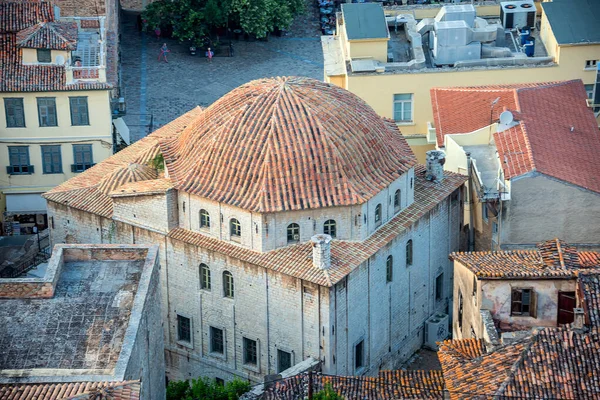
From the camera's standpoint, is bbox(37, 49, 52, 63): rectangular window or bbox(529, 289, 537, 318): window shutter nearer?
bbox(529, 289, 537, 318): window shutter

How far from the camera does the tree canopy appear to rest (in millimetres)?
106812

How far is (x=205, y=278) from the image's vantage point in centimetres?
7044

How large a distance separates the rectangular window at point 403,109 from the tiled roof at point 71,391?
3963 cm

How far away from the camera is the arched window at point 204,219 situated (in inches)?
2732

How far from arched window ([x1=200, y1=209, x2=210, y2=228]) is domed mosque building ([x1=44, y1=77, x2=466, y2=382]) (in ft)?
0.23

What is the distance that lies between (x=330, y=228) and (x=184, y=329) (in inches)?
384

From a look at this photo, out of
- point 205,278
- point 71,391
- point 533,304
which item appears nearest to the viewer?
point 71,391

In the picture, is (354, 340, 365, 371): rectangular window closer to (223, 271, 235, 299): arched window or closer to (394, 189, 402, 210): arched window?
(223, 271, 235, 299): arched window

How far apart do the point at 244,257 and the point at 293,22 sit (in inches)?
2105

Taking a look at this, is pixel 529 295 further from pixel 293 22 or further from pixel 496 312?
pixel 293 22

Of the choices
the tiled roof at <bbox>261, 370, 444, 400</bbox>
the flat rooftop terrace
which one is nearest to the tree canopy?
the flat rooftop terrace

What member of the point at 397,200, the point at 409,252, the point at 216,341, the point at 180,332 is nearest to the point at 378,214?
the point at 397,200

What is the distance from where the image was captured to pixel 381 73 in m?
85.5

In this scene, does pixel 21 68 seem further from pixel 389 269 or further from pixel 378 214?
pixel 389 269
